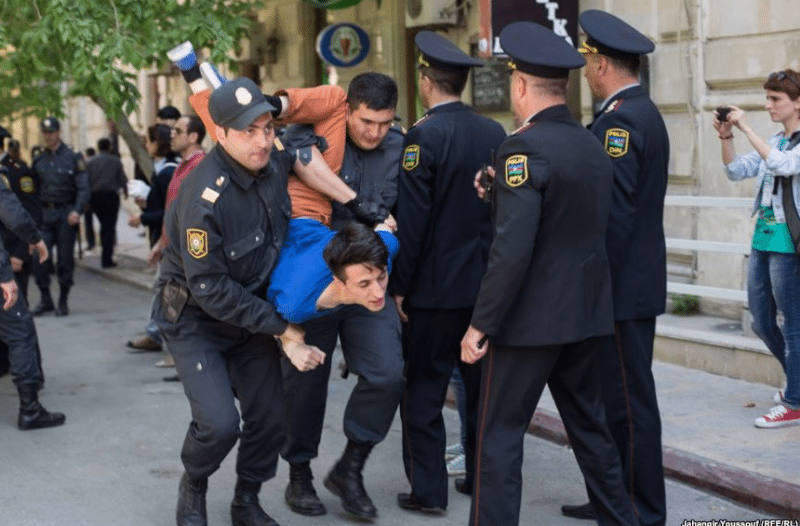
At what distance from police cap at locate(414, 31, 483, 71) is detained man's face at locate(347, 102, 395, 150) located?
28 centimetres

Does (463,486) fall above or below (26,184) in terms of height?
below

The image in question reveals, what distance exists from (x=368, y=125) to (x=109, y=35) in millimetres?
5326

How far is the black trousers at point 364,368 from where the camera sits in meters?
5.34

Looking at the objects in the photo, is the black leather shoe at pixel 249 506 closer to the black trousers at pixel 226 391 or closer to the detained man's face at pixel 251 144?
the black trousers at pixel 226 391

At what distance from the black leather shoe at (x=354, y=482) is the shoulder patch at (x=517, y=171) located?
1626 mm

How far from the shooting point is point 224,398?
16.5ft

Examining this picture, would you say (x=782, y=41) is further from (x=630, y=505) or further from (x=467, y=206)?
(x=630, y=505)

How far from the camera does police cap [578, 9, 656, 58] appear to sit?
5.04 m

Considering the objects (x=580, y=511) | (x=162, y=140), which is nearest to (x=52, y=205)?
(x=162, y=140)

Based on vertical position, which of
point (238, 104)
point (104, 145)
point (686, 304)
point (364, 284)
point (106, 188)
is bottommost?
point (686, 304)

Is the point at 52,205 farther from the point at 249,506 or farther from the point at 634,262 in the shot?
the point at 634,262

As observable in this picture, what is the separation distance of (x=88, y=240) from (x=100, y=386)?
11.0 metres

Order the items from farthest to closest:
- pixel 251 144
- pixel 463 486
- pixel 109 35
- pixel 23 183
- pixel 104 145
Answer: pixel 104 145 < pixel 23 183 < pixel 109 35 < pixel 463 486 < pixel 251 144

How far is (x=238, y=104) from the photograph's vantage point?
477 centimetres
